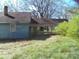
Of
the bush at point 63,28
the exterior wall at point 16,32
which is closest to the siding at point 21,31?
the exterior wall at point 16,32

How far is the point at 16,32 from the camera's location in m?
36.5

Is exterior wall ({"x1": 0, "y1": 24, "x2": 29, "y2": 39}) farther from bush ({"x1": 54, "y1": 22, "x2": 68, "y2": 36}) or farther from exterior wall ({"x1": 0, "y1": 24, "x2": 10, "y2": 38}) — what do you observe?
bush ({"x1": 54, "y1": 22, "x2": 68, "y2": 36})

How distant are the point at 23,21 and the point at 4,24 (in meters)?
2.72

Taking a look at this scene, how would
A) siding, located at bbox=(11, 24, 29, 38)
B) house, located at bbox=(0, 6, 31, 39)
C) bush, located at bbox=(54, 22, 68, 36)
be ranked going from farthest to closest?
siding, located at bbox=(11, 24, 29, 38) → house, located at bbox=(0, 6, 31, 39) → bush, located at bbox=(54, 22, 68, 36)

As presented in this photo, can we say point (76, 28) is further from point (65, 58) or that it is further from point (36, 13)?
point (36, 13)

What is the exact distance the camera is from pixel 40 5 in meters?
59.2

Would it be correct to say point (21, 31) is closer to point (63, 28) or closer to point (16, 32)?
point (16, 32)

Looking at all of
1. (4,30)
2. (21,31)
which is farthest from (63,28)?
(4,30)

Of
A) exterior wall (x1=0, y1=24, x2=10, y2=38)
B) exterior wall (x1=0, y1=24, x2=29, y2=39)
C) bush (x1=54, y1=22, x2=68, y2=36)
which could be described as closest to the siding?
exterior wall (x1=0, y1=24, x2=29, y2=39)

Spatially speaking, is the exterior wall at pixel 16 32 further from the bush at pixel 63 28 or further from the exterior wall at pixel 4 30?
the bush at pixel 63 28

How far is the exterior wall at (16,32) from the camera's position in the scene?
1417 inches

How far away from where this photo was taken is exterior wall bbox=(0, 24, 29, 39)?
1417 inches

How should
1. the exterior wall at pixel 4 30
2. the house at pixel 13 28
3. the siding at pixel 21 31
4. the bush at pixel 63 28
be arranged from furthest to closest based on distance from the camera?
the siding at pixel 21 31 < the house at pixel 13 28 < the exterior wall at pixel 4 30 < the bush at pixel 63 28

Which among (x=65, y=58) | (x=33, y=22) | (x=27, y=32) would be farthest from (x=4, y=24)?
(x=65, y=58)
